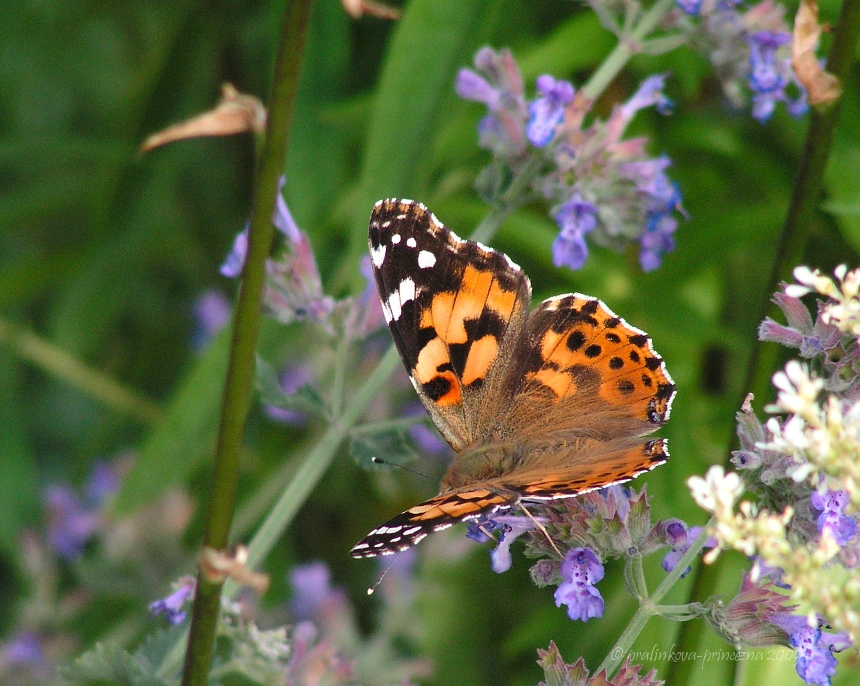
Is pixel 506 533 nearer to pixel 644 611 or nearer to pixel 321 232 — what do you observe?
pixel 644 611

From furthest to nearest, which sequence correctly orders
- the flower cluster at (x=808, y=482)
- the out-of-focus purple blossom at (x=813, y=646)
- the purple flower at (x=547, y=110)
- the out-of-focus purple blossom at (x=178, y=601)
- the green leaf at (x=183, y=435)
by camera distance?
1. the green leaf at (x=183, y=435)
2. the purple flower at (x=547, y=110)
3. the out-of-focus purple blossom at (x=178, y=601)
4. the out-of-focus purple blossom at (x=813, y=646)
5. the flower cluster at (x=808, y=482)

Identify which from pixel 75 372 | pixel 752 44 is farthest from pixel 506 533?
pixel 75 372

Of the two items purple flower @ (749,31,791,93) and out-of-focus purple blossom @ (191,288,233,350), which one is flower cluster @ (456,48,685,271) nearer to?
purple flower @ (749,31,791,93)

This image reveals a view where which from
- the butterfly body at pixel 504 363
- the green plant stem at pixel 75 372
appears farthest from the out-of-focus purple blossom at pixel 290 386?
the butterfly body at pixel 504 363

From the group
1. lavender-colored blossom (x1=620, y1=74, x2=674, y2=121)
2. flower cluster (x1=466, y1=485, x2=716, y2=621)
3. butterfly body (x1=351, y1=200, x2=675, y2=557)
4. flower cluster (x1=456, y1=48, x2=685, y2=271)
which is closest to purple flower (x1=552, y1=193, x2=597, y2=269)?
flower cluster (x1=456, y1=48, x2=685, y2=271)

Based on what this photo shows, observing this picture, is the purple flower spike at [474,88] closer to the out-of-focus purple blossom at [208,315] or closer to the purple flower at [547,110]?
the purple flower at [547,110]

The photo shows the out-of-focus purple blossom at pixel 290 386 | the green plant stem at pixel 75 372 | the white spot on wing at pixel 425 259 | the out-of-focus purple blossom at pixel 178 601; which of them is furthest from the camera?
the green plant stem at pixel 75 372

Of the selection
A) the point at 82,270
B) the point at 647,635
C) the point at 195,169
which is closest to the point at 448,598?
the point at 647,635

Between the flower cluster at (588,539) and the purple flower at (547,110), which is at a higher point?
the purple flower at (547,110)
